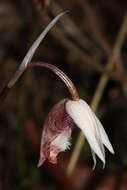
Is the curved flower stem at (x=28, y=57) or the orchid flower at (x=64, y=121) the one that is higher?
the curved flower stem at (x=28, y=57)

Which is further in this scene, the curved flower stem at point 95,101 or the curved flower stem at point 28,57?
the curved flower stem at point 95,101

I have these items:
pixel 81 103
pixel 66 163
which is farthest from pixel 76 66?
pixel 81 103

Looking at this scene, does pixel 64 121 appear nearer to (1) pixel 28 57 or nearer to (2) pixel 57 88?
(1) pixel 28 57

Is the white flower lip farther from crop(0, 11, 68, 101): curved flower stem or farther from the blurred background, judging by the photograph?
the blurred background

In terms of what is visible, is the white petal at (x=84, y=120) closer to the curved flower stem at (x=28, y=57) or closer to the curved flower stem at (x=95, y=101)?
the curved flower stem at (x=28, y=57)

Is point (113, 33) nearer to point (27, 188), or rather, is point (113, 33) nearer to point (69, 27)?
point (69, 27)

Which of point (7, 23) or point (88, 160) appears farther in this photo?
point (7, 23)

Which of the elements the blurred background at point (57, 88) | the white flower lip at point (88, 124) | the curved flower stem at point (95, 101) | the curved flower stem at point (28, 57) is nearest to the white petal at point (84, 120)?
the white flower lip at point (88, 124)

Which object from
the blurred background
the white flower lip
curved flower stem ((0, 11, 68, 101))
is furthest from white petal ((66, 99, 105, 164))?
the blurred background
